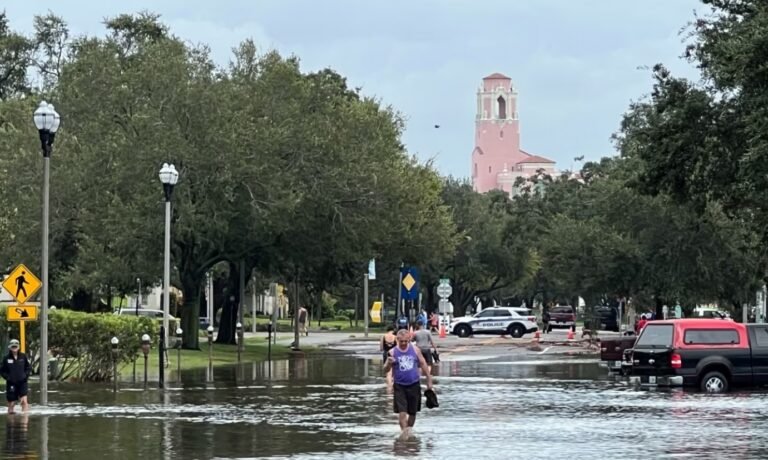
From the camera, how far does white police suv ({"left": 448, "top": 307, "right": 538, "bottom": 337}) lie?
243ft

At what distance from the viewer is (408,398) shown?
66.8ft

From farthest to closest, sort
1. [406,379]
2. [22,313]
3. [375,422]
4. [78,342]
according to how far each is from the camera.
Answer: [78,342], [22,313], [375,422], [406,379]

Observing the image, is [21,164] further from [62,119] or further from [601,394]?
[601,394]

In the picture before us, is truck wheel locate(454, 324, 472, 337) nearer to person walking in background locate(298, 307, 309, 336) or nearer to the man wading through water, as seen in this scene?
person walking in background locate(298, 307, 309, 336)

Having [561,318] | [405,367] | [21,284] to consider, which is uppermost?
Answer: [561,318]

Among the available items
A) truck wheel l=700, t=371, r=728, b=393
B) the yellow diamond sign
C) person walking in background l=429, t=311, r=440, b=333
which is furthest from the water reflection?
person walking in background l=429, t=311, r=440, b=333

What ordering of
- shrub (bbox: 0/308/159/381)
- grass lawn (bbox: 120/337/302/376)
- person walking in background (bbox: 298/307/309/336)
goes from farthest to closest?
1. person walking in background (bbox: 298/307/309/336)
2. grass lawn (bbox: 120/337/302/376)
3. shrub (bbox: 0/308/159/381)

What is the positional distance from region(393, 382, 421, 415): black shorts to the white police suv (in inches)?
2124

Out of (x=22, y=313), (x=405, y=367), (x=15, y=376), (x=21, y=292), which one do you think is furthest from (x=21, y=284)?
(x=405, y=367)

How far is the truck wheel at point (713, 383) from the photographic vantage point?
3023 cm

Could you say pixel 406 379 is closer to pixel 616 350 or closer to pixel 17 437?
pixel 17 437

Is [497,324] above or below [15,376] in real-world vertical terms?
above

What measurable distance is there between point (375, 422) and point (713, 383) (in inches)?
408

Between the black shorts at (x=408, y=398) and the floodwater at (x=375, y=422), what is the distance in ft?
1.46
